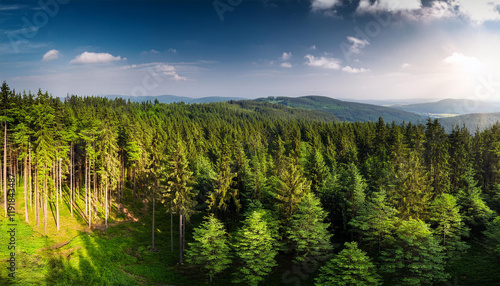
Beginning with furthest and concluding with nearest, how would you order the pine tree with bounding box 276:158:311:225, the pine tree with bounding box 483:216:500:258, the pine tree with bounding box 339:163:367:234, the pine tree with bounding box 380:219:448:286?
the pine tree with bounding box 339:163:367:234 → the pine tree with bounding box 276:158:311:225 → the pine tree with bounding box 483:216:500:258 → the pine tree with bounding box 380:219:448:286

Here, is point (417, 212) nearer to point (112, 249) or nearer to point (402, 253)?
point (402, 253)

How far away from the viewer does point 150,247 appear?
4194cm

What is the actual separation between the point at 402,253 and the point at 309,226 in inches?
399

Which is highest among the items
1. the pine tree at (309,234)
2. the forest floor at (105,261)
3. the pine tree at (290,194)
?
the pine tree at (290,194)

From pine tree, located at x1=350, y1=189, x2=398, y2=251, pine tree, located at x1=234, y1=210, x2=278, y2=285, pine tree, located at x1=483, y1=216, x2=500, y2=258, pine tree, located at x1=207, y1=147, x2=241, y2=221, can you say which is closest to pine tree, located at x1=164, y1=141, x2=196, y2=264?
pine tree, located at x1=207, y1=147, x2=241, y2=221

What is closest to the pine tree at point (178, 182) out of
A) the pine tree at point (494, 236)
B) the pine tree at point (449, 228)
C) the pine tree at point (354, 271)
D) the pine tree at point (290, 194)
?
the pine tree at point (290, 194)

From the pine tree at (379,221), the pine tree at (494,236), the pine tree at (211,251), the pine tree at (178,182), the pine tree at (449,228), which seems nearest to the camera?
the pine tree at (211,251)

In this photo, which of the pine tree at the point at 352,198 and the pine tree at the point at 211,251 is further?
the pine tree at the point at 352,198

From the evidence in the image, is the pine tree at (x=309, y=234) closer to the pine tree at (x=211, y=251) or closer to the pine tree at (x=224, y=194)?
the pine tree at (x=211, y=251)

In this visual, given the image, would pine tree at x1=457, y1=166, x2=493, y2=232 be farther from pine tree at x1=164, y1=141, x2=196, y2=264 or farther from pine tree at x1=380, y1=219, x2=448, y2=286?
pine tree at x1=164, y1=141, x2=196, y2=264

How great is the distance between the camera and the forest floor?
2839 centimetres

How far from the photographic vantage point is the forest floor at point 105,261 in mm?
28391

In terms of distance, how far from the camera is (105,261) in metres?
33.8

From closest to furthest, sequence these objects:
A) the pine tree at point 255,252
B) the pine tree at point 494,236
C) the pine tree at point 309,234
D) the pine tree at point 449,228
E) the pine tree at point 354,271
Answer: the pine tree at point 354,271 < the pine tree at point 255,252 < the pine tree at point 494,236 < the pine tree at point 309,234 < the pine tree at point 449,228
